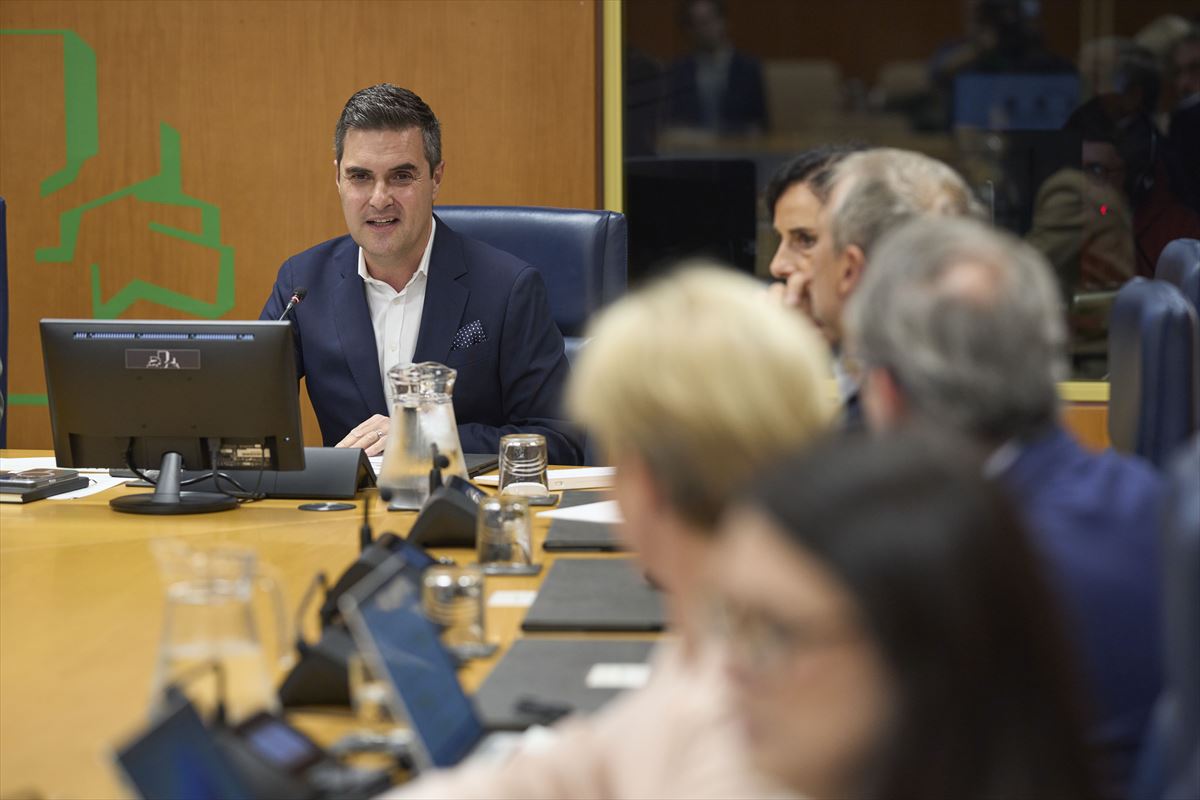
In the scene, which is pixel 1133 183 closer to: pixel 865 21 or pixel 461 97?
pixel 865 21

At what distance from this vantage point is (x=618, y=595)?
2104 mm

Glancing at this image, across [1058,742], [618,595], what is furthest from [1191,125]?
[1058,742]

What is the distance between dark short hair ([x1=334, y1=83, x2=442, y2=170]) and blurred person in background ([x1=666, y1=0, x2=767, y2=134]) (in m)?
1.44

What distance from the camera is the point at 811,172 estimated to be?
2650mm

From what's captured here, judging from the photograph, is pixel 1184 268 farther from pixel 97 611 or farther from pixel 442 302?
pixel 97 611

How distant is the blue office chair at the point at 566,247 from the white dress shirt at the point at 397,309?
0.19m

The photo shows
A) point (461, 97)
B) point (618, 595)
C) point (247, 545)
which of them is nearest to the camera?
point (618, 595)

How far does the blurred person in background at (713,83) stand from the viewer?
193 inches

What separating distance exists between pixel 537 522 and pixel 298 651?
100cm

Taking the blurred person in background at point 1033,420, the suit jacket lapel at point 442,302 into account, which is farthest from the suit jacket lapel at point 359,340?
the blurred person in background at point 1033,420

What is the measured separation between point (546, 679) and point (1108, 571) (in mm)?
655

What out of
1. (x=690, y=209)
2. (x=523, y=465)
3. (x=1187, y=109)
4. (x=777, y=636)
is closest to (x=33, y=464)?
(x=523, y=465)

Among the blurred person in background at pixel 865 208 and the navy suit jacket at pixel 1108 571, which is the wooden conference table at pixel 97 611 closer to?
the blurred person in background at pixel 865 208

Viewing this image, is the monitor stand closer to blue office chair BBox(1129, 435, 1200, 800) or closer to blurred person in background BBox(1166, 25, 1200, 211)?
blue office chair BBox(1129, 435, 1200, 800)
